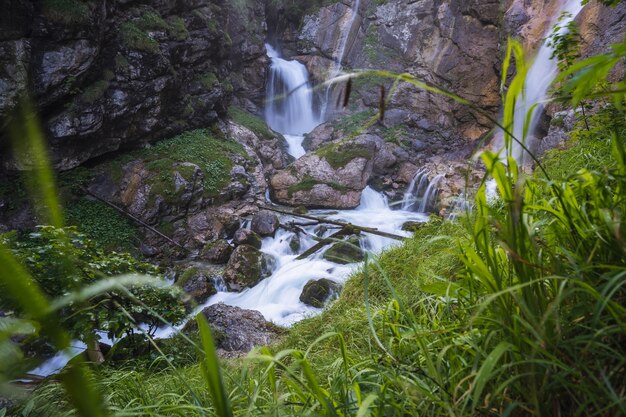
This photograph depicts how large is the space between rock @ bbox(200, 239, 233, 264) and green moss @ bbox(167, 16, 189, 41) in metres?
7.77

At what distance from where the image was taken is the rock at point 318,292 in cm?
598

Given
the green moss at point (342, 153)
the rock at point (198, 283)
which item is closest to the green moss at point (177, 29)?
the green moss at point (342, 153)

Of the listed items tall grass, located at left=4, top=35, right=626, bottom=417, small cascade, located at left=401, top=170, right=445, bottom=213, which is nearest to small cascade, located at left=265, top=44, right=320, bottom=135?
small cascade, located at left=401, top=170, right=445, bottom=213

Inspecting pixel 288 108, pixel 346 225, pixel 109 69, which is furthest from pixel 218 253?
pixel 288 108

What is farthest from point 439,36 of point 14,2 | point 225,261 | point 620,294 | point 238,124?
point 620,294

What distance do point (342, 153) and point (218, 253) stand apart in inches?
246

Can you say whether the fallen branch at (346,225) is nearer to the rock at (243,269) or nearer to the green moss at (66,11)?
the rock at (243,269)

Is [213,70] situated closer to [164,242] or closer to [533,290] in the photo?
[164,242]

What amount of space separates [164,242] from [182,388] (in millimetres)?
8260

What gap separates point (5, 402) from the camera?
2.30 m

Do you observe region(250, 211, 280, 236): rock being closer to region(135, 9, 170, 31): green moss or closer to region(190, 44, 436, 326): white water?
region(190, 44, 436, 326): white water

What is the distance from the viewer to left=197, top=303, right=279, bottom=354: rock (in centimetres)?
470

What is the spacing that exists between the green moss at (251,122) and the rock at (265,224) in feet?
20.5

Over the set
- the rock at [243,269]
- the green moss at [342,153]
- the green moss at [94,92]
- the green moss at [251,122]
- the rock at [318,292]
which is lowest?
the rock at [318,292]
